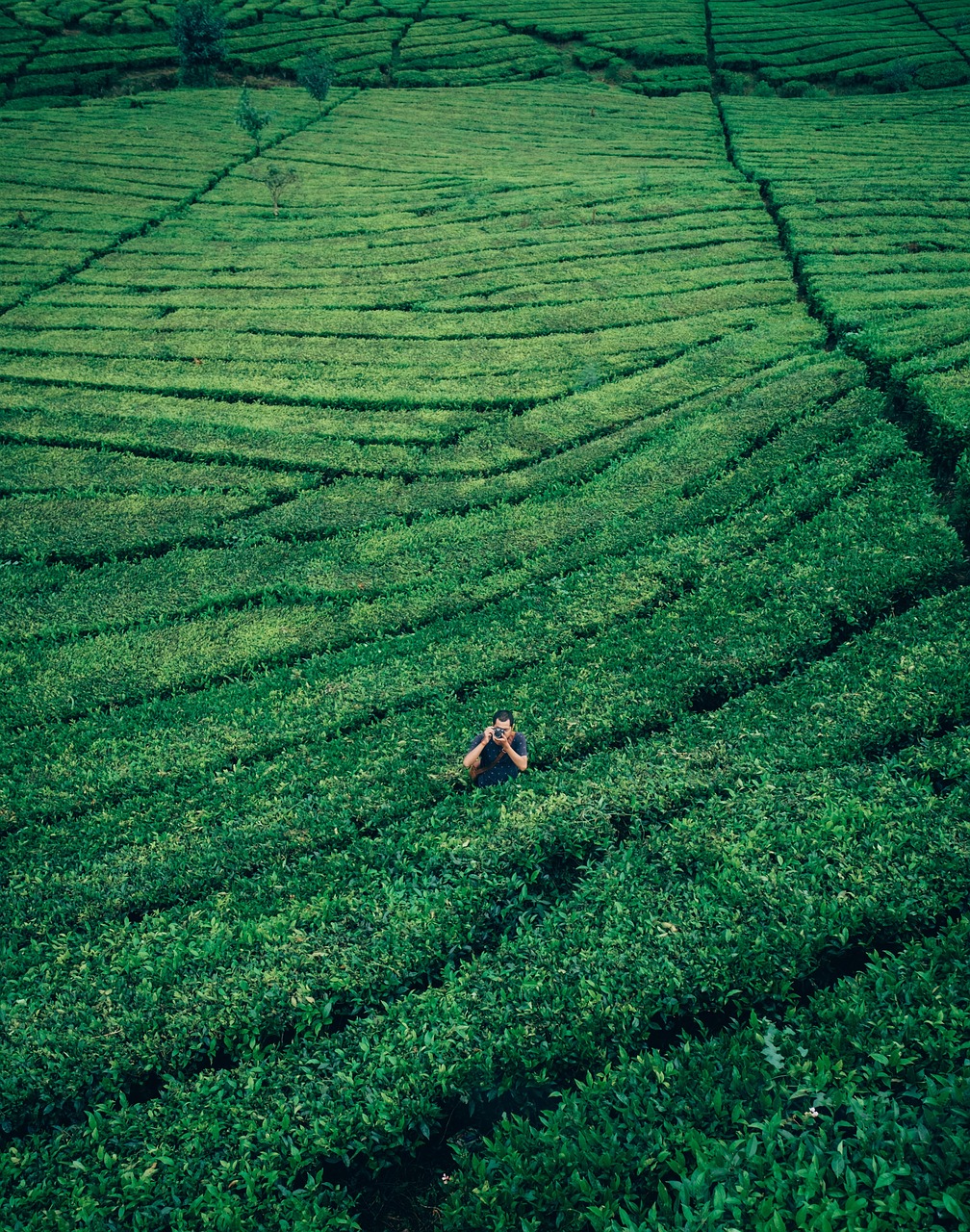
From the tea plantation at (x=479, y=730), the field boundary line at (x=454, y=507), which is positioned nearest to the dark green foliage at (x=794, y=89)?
the tea plantation at (x=479, y=730)

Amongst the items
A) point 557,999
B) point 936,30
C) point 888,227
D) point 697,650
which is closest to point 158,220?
point 888,227

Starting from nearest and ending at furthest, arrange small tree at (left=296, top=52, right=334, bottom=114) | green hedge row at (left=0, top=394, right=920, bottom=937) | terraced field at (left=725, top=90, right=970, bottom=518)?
green hedge row at (left=0, top=394, right=920, bottom=937), terraced field at (left=725, top=90, right=970, bottom=518), small tree at (left=296, top=52, right=334, bottom=114)

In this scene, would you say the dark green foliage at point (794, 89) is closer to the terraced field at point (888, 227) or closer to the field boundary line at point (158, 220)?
the terraced field at point (888, 227)

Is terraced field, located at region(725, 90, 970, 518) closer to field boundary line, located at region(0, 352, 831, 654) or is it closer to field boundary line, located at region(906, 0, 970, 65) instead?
field boundary line, located at region(0, 352, 831, 654)

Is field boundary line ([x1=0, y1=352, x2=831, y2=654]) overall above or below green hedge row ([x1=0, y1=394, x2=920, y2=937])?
above

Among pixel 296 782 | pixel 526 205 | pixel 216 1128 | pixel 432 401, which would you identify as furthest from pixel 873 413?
pixel 526 205

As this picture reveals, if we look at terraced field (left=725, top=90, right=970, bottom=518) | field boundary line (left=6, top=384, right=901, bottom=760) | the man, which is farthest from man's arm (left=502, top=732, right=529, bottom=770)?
terraced field (left=725, top=90, right=970, bottom=518)
